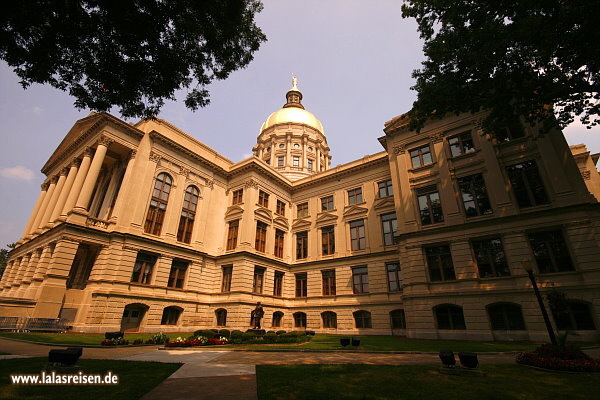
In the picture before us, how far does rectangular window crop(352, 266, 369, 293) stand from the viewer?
1139 inches

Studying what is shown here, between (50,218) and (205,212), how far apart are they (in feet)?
49.8

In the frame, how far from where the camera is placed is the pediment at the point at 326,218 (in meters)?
33.6

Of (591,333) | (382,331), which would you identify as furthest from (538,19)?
(382,331)

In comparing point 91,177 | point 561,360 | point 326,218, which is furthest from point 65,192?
point 561,360

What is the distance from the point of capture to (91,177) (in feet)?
86.0

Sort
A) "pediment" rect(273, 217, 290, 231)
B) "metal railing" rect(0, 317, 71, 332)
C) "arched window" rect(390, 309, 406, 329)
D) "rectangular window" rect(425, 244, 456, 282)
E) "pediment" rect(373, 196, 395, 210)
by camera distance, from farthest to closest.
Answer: "pediment" rect(273, 217, 290, 231)
"pediment" rect(373, 196, 395, 210)
"arched window" rect(390, 309, 406, 329)
"rectangular window" rect(425, 244, 456, 282)
"metal railing" rect(0, 317, 71, 332)

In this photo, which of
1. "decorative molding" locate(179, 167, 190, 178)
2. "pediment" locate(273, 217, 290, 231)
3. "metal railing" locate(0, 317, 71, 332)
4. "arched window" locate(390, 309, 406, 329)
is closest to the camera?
"metal railing" locate(0, 317, 71, 332)

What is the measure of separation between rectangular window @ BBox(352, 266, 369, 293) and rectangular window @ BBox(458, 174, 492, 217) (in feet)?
37.5

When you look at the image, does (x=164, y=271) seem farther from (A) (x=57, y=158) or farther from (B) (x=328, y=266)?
(A) (x=57, y=158)

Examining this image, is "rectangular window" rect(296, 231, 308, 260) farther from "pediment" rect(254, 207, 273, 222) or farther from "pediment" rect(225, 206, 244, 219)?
"pediment" rect(225, 206, 244, 219)

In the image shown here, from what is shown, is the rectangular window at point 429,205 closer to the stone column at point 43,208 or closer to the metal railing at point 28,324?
the metal railing at point 28,324

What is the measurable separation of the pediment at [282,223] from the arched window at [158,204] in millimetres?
12198

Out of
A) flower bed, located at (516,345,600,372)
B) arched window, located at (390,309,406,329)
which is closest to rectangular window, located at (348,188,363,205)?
arched window, located at (390,309,406,329)

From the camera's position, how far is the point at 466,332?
19.7 metres
